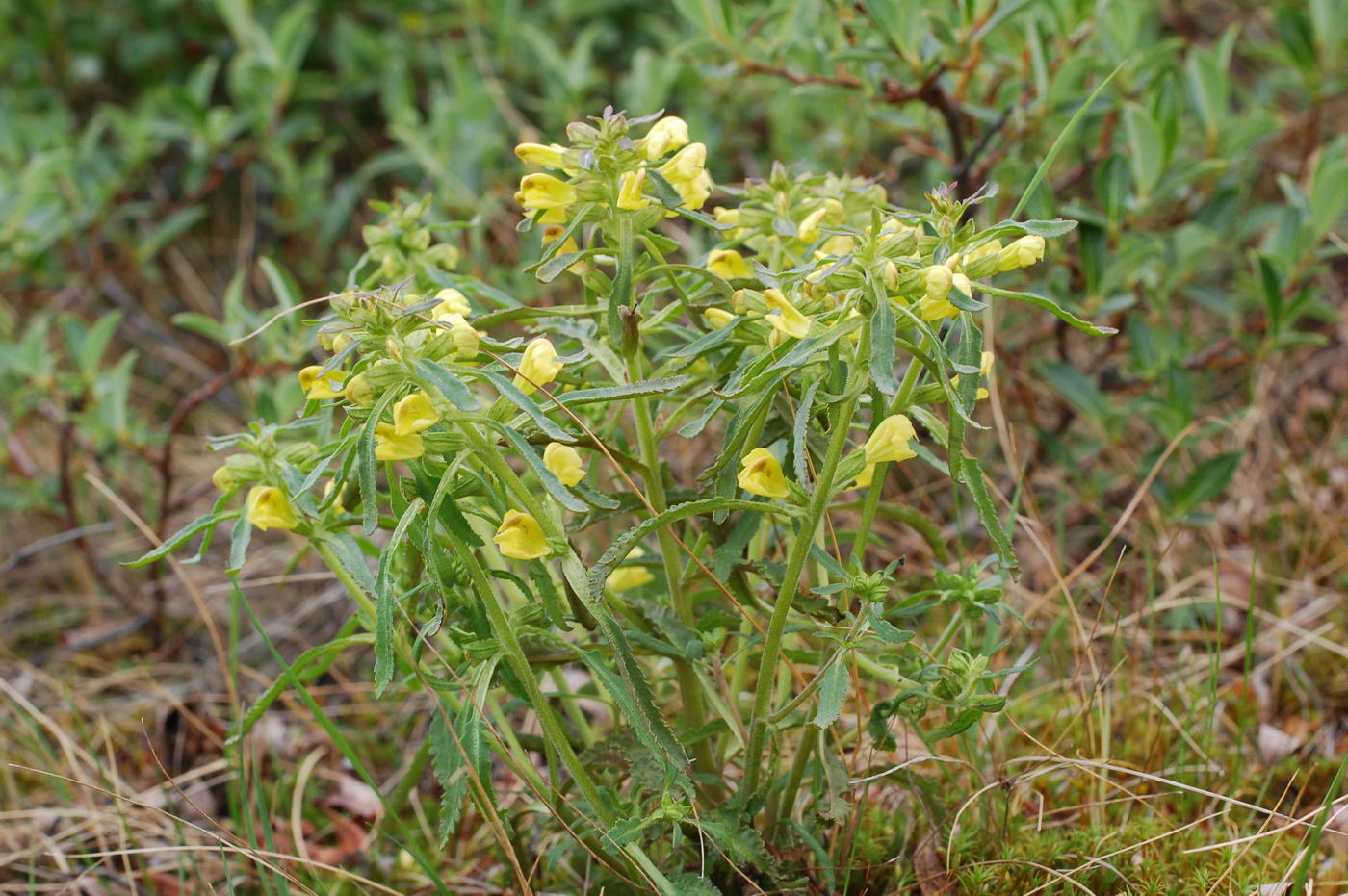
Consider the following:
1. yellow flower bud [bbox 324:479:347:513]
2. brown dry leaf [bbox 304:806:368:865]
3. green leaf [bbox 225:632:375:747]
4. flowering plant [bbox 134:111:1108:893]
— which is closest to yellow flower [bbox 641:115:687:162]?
flowering plant [bbox 134:111:1108:893]

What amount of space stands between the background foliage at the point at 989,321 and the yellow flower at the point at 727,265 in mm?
356

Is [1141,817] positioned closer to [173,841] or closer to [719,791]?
[719,791]

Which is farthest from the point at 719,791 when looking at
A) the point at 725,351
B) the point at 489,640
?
the point at 725,351

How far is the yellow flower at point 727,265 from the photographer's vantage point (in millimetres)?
1296

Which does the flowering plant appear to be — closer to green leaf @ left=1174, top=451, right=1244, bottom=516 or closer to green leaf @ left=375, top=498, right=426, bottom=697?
green leaf @ left=375, top=498, right=426, bottom=697

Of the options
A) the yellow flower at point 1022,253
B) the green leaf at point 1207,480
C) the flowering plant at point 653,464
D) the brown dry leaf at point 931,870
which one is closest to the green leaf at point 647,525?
the flowering plant at point 653,464

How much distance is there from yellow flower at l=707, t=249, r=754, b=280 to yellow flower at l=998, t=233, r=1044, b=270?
0.99ft

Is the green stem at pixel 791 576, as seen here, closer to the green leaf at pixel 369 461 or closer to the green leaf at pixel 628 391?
the green leaf at pixel 628 391

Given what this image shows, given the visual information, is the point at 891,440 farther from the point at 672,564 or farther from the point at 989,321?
the point at 989,321

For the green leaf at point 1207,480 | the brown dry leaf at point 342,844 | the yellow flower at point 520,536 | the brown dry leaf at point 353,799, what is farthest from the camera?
the green leaf at point 1207,480

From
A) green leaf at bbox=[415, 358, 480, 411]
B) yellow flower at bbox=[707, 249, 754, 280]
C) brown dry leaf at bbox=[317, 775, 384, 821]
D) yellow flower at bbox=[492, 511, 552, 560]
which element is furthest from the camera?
brown dry leaf at bbox=[317, 775, 384, 821]

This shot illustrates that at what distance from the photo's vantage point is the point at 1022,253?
1088mm

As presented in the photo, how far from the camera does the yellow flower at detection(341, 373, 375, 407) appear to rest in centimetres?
106

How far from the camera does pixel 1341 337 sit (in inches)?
104
